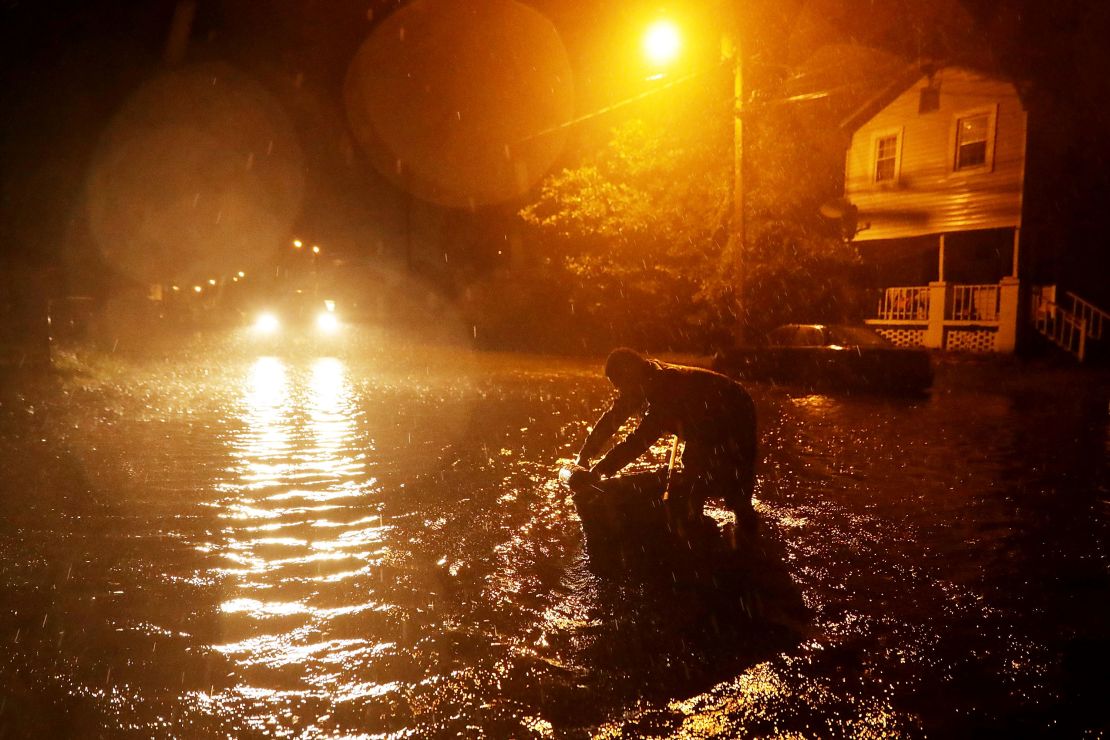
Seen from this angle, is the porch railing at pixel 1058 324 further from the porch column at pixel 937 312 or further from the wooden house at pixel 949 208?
the porch column at pixel 937 312

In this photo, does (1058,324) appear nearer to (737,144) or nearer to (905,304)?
(905,304)

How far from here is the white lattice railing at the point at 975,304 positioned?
21.9 metres

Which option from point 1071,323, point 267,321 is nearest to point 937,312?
point 1071,323

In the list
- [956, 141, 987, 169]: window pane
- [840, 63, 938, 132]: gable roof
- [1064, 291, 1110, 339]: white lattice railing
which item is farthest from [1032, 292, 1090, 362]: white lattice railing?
[840, 63, 938, 132]: gable roof

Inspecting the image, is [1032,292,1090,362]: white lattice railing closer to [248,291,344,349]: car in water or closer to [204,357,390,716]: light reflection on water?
[204,357,390,716]: light reflection on water

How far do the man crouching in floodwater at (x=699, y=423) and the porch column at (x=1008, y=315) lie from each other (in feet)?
61.3

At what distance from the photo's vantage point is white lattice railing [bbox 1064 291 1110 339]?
1969 centimetres

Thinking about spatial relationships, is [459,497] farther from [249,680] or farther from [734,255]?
[734,255]

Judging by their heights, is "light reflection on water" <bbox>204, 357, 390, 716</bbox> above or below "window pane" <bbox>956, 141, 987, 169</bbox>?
below

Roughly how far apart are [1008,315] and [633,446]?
19.3 metres

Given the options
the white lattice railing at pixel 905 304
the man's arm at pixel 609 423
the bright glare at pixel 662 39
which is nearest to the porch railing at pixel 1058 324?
the white lattice railing at pixel 905 304

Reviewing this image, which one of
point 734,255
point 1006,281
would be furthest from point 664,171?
point 1006,281

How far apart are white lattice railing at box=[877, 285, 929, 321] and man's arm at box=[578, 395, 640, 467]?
793 inches

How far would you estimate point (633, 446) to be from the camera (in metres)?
5.83
